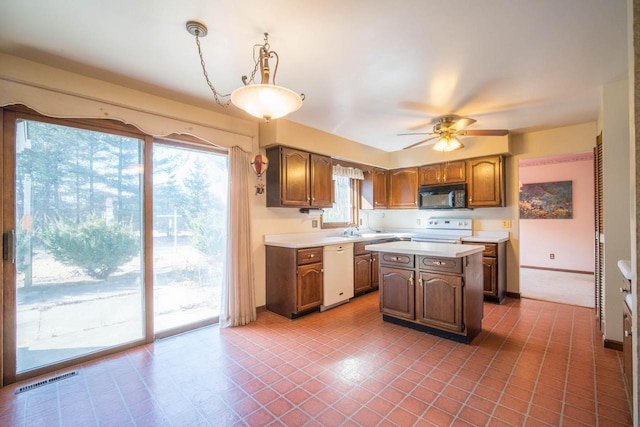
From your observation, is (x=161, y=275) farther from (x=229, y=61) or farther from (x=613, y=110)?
(x=613, y=110)

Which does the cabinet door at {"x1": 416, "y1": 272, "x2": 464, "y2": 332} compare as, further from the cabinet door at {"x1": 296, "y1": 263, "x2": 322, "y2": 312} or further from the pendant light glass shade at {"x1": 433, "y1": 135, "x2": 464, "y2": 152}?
the pendant light glass shade at {"x1": 433, "y1": 135, "x2": 464, "y2": 152}

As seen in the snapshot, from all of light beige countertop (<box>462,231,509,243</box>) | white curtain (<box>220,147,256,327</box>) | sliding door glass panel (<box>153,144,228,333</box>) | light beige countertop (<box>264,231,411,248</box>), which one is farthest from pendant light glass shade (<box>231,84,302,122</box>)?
light beige countertop (<box>462,231,509,243</box>)

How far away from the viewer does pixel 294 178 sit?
3.80m

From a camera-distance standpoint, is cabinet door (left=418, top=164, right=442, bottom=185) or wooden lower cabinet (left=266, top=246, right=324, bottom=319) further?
cabinet door (left=418, top=164, right=442, bottom=185)

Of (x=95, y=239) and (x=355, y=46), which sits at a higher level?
(x=355, y=46)

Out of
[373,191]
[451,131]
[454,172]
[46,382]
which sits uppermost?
[451,131]

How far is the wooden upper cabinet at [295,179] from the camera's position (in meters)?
3.66

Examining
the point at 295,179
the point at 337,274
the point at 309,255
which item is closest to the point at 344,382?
the point at 309,255

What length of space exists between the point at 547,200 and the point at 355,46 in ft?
20.7

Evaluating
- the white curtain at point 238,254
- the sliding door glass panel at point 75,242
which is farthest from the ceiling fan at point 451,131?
the sliding door glass panel at point 75,242

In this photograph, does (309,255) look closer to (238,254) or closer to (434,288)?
(238,254)

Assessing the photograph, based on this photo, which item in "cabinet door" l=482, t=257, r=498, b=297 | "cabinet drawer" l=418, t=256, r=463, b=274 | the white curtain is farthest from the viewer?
"cabinet door" l=482, t=257, r=498, b=297

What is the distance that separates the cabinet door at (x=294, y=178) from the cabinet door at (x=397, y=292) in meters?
1.43

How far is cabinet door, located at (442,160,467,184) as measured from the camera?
4.60m
